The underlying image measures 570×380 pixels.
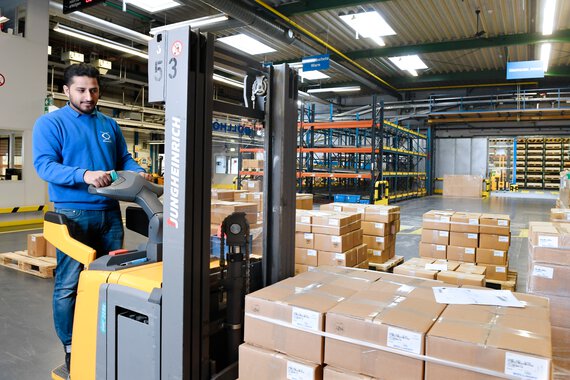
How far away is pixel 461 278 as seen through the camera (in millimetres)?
4059

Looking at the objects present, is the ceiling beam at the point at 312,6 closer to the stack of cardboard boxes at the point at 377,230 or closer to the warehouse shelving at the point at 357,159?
the warehouse shelving at the point at 357,159

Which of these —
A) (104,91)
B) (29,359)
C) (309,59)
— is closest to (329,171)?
(309,59)

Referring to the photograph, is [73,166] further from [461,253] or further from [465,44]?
[465,44]

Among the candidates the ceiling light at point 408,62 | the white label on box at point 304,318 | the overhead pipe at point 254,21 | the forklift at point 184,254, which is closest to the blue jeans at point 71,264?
the forklift at point 184,254

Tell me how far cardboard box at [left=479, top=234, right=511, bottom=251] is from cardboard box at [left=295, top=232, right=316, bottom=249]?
2183 mm

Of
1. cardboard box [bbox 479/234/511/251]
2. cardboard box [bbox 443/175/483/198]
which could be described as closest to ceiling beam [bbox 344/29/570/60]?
cardboard box [bbox 479/234/511/251]

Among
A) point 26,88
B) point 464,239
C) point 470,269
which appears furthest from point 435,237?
point 26,88

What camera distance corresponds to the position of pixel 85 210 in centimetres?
245

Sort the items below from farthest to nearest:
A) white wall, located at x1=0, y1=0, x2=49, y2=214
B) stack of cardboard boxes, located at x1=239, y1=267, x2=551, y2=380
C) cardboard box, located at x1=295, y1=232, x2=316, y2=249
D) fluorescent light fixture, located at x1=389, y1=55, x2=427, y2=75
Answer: fluorescent light fixture, located at x1=389, y1=55, x2=427, y2=75 < white wall, located at x1=0, y1=0, x2=49, y2=214 < cardboard box, located at x1=295, y1=232, x2=316, y2=249 < stack of cardboard boxes, located at x1=239, y1=267, x2=551, y2=380

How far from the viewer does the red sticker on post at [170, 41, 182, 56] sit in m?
1.71

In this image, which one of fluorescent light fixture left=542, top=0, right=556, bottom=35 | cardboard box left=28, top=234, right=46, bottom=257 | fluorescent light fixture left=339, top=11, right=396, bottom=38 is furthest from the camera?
fluorescent light fixture left=339, top=11, right=396, bottom=38

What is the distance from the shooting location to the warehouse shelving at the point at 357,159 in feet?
43.3

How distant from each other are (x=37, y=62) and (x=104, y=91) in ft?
30.9

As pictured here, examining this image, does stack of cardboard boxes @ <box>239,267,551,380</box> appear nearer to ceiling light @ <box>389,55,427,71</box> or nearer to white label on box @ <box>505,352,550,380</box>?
white label on box @ <box>505,352,550,380</box>
